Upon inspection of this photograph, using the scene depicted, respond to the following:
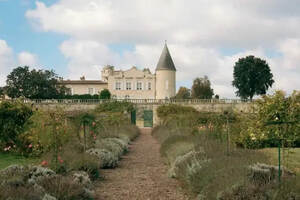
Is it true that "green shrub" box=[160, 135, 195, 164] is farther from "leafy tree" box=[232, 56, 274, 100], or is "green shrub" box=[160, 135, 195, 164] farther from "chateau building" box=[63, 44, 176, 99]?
"chateau building" box=[63, 44, 176, 99]

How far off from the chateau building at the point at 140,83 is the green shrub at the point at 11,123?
4760 centimetres

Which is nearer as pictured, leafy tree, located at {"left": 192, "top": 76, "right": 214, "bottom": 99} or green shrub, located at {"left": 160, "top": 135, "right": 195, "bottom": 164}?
green shrub, located at {"left": 160, "top": 135, "right": 195, "bottom": 164}

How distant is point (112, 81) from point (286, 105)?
5391 cm

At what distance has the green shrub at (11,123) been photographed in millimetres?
12391

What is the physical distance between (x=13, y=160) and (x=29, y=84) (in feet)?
145

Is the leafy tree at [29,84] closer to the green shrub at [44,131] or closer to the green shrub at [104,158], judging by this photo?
the green shrub at [44,131]

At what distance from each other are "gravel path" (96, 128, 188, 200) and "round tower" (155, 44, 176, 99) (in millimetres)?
49996

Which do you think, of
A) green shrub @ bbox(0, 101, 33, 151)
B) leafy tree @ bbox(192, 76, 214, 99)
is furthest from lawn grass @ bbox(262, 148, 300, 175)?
leafy tree @ bbox(192, 76, 214, 99)

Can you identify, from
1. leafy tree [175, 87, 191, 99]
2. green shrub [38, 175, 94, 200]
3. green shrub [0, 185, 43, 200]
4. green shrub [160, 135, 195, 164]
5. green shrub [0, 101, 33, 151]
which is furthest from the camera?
leafy tree [175, 87, 191, 99]

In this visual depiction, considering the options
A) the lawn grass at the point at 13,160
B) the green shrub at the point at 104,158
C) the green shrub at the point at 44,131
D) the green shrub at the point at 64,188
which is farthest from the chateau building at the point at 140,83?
the green shrub at the point at 64,188

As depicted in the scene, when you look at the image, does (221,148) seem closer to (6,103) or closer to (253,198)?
(253,198)

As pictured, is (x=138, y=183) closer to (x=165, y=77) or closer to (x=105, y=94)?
(x=105, y=94)

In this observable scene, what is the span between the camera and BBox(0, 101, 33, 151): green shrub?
12.4m

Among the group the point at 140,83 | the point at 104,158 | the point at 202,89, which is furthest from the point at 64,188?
the point at 140,83
